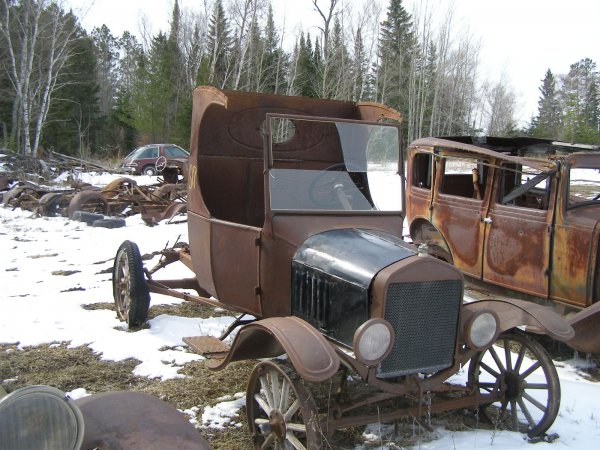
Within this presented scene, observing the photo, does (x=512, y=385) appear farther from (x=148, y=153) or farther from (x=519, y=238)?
(x=148, y=153)

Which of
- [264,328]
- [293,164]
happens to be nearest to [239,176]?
[293,164]

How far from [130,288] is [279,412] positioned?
2.84 m

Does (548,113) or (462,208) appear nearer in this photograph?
(462,208)

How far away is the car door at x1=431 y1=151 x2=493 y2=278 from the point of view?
267 inches

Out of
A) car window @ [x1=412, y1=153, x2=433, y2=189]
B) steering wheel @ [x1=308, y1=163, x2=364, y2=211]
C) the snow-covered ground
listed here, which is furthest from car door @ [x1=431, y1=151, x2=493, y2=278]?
steering wheel @ [x1=308, y1=163, x2=364, y2=211]

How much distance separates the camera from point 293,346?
3.04 meters

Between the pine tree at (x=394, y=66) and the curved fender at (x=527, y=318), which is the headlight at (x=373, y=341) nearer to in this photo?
the curved fender at (x=527, y=318)

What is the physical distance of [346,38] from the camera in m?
32.0

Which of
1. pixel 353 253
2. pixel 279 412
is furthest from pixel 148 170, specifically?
pixel 279 412

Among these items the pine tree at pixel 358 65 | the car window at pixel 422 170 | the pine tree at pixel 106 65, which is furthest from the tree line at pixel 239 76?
the car window at pixel 422 170

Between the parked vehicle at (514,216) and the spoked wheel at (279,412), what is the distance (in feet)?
10.0

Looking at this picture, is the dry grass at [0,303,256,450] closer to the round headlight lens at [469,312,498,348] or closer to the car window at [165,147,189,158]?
the round headlight lens at [469,312,498,348]

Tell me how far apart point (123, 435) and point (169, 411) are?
318mm

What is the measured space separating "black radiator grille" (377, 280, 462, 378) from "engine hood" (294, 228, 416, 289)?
0.22m
